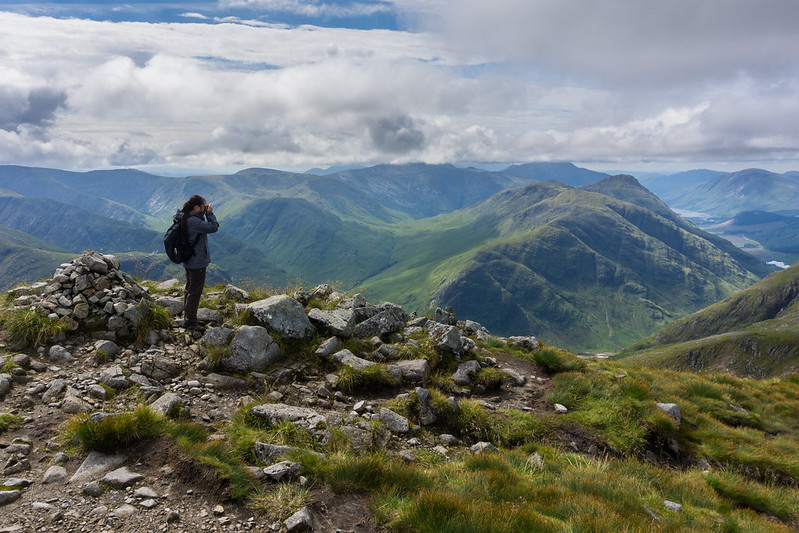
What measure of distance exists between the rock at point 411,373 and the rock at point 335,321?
230 centimetres

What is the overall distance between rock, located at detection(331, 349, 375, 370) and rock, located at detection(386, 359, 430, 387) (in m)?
0.81

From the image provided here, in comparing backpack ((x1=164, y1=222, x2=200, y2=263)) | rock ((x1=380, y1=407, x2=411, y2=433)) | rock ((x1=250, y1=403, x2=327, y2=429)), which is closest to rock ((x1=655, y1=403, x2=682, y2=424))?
rock ((x1=380, y1=407, x2=411, y2=433))

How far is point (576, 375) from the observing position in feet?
47.4

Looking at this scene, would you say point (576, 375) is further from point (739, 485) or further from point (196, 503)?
point (196, 503)

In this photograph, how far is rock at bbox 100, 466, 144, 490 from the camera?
6.52 metres

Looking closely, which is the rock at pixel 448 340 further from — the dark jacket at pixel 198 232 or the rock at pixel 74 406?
the rock at pixel 74 406

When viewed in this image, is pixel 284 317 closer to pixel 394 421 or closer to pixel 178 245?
pixel 178 245

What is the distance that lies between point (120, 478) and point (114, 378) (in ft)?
14.4

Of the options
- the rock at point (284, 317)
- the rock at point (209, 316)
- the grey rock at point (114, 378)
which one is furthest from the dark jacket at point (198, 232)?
the grey rock at point (114, 378)

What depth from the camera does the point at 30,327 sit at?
11203mm

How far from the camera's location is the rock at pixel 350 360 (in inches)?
493

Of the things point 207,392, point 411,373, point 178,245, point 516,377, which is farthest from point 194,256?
point 516,377

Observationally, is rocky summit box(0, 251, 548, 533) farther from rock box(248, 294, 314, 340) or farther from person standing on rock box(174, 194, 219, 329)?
person standing on rock box(174, 194, 219, 329)

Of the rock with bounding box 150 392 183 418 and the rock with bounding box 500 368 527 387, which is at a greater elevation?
the rock with bounding box 150 392 183 418
